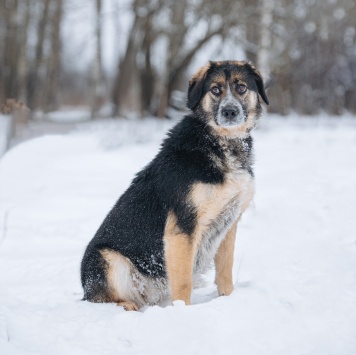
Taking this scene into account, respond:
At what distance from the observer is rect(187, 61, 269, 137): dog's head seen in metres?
4.10

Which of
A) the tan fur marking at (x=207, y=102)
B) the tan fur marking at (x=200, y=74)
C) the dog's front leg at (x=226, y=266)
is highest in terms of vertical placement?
the tan fur marking at (x=200, y=74)

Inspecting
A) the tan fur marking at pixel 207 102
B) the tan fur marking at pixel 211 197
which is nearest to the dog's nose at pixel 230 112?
the tan fur marking at pixel 207 102

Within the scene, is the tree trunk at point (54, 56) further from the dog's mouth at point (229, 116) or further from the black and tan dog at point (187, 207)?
the dog's mouth at point (229, 116)

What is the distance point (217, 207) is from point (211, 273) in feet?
4.99

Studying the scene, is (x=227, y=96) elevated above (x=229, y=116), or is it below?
above

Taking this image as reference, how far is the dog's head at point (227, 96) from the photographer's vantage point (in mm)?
4098

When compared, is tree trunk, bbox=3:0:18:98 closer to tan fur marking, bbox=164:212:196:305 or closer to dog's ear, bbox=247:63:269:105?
dog's ear, bbox=247:63:269:105

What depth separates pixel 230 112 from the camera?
405 centimetres

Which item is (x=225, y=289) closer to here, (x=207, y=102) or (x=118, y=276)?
(x=118, y=276)

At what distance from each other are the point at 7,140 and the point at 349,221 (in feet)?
17.5

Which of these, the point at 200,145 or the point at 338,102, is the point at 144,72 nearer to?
the point at 338,102

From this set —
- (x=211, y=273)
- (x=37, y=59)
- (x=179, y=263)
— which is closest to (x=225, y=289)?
(x=179, y=263)

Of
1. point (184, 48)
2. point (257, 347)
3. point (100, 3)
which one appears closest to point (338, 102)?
point (184, 48)

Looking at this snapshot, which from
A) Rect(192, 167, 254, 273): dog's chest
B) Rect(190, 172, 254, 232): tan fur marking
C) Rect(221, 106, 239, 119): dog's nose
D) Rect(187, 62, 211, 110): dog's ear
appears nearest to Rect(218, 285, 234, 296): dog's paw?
Rect(192, 167, 254, 273): dog's chest
